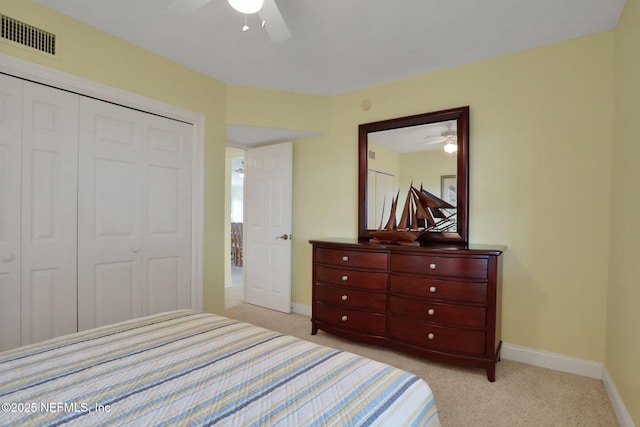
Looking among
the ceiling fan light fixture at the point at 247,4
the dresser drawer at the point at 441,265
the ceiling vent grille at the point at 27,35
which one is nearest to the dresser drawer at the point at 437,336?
the dresser drawer at the point at 441,265

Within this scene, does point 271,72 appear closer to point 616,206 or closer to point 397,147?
point 397,147

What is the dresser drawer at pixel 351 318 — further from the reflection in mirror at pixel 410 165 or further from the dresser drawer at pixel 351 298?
the reflection in mirror at pixel 410 165

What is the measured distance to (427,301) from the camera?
245cm

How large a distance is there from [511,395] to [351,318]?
1270 mm

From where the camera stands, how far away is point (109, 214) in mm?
2479

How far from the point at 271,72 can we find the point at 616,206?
2.97m

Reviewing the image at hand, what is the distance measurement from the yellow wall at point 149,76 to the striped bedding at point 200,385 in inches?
75.1

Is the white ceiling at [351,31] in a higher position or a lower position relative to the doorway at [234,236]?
higher

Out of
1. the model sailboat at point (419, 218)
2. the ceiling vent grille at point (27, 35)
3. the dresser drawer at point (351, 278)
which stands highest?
the ceiling vent grille at point (27, 35)

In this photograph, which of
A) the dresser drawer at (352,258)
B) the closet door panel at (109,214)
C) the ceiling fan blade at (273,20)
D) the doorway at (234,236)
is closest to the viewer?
the ceiling fan blade at (273,20)

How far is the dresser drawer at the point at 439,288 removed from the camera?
2.28 m

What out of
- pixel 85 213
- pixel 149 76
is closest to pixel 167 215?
pixel 85 213

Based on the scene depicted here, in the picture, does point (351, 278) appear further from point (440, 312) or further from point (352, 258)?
point (440, 312)

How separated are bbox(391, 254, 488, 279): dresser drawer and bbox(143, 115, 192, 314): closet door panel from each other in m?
1.98
